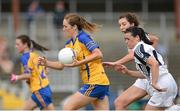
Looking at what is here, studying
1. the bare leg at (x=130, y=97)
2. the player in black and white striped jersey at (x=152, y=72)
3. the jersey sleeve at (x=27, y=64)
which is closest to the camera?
the player in black and white striped jersey at (x=152, y=72)

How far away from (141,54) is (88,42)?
1.07m

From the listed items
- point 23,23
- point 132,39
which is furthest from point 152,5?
point 132,39

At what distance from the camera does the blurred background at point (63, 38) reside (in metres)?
20.3

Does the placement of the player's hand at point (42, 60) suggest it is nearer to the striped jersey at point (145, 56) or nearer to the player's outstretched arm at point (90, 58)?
the player's outstretched arm at point (90, 58)

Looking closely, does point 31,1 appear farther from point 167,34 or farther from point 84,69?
point 84,69

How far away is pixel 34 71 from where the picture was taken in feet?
40.2

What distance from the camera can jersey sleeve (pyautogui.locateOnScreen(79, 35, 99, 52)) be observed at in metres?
10.6

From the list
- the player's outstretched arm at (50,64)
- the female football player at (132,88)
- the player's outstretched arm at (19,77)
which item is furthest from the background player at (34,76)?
the female football player at (132,88)

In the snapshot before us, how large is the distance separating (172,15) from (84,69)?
1578cm

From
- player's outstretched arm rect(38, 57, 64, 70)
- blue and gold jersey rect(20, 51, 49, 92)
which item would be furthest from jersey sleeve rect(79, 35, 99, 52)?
blue and gold jersey rect(20, 51, 49, 92)

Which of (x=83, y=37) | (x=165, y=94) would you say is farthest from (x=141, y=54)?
(x=83, y=37)

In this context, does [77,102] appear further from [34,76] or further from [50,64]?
[34,76]

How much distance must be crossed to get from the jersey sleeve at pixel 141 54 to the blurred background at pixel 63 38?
716 centimetres

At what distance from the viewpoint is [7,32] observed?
2281 centimetres
